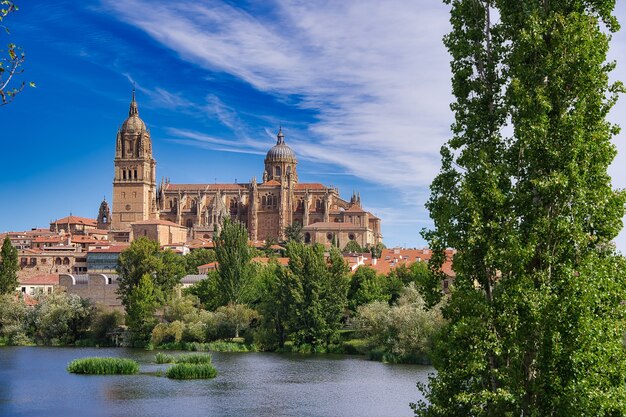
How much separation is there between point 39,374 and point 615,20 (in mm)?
26099

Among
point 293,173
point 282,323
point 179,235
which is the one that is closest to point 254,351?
point 282,323

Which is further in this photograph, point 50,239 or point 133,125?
point 133,125

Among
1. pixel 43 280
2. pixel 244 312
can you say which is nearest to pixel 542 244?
pixel 244 312

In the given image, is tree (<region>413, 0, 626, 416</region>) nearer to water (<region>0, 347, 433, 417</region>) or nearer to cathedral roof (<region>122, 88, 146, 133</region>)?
water (<region>0, 347, 433, 417</region>)

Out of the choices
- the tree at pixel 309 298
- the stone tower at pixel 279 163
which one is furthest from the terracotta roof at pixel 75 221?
the tree at pixel 309 298

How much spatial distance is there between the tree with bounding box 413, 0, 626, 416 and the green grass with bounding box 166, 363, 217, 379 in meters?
19.3

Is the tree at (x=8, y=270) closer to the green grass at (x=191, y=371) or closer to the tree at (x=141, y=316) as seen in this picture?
the tree at (x=141, y=316)

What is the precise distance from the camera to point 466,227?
37.1 feet

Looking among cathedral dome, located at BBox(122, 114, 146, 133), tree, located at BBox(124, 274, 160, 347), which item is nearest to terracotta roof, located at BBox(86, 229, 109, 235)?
cathedral dome, located at BBox(122, 114, 146, 133)

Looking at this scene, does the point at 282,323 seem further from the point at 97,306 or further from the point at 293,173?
the point at 293,173

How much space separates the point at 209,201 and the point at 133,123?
16.5 metres

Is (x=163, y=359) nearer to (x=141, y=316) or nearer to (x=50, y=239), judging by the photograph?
(x=141, y=316)

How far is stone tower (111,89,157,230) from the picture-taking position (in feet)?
361

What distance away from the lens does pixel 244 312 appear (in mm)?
43844
